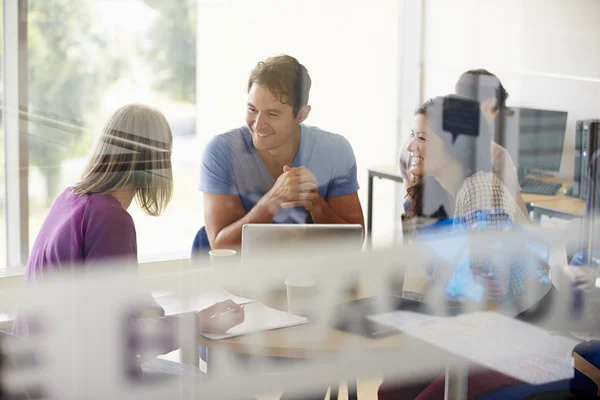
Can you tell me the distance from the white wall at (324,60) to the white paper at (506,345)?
0.33 m

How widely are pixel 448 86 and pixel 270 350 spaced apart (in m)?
1.05

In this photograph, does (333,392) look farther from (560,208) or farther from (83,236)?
(560,208)

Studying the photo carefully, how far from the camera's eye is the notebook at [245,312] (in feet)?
3.85

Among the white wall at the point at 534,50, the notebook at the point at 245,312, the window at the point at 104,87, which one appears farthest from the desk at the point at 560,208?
the window at the point at 104,87

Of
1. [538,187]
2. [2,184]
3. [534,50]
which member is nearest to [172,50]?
[2,184]

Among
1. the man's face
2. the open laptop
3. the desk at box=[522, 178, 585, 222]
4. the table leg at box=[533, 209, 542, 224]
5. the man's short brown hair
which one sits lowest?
the open laptop

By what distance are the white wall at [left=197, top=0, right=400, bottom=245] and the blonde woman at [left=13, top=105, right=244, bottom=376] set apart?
0.80ft

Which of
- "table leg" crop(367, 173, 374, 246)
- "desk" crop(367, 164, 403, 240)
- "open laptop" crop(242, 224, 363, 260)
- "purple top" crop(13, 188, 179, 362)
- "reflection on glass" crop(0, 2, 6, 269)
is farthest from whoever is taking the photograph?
"desk" crop(367, 164, 403, 240)

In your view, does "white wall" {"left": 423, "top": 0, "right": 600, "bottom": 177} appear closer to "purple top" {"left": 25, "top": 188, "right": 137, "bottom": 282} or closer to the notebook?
the notebook

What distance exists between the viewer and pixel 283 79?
1.63m

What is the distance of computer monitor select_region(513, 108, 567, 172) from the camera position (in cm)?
179

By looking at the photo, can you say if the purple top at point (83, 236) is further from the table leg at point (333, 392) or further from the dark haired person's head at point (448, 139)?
the dark haired person's head at point (448, 139)

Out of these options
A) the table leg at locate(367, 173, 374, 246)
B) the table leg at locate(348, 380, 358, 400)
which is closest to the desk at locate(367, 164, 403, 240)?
the table leg at locate(367, 173, 374, 246)

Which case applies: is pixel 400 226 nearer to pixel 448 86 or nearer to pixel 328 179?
pixel 328 179
